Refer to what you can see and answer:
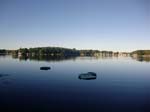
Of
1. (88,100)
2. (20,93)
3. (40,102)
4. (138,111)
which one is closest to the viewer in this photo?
(138,111)

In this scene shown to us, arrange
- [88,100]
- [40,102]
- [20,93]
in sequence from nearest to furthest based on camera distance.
Result: [40,102]
[88,100]
[20,93]

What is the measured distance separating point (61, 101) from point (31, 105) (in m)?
3.87

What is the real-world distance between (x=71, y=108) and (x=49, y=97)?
17.1ft

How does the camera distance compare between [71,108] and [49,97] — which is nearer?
[71,108]

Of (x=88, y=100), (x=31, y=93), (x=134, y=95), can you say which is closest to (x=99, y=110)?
(x=88, y=100)

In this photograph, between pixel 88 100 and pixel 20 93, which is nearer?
pixel 88 100

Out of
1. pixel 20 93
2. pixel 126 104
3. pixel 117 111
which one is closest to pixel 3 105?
pixel 20 93

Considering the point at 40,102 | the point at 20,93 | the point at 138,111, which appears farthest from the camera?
the point at 20,93

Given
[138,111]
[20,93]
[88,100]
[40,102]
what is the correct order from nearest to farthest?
1. [138,111]
2. [40,102]
3. [88,100]
4. [20,93]

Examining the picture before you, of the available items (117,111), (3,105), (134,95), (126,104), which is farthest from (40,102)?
(134,95)

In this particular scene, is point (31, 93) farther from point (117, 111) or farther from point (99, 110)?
point (117, 111)

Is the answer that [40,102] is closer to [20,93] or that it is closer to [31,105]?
[31,105]

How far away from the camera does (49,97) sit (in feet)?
80.1

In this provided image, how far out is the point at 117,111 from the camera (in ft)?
64.0
